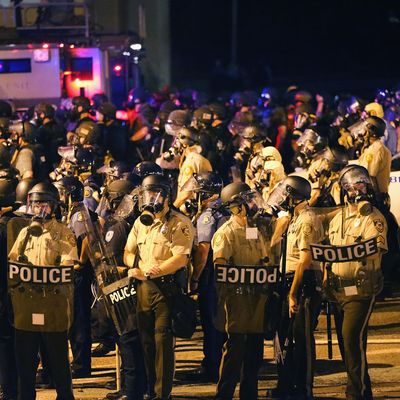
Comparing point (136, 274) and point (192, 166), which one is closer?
point (136, 274)

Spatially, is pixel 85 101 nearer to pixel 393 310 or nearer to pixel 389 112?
pixel 389 112

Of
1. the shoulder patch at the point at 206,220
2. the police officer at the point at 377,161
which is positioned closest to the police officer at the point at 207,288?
the shoulder patch at the point at 206,220

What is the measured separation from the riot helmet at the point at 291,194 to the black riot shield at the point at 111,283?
1.39 meters

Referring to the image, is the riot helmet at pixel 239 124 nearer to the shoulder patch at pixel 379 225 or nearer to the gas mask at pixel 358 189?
the gas mask at pixel 358 189

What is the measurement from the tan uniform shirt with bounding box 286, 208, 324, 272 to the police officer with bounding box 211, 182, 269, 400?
37cm

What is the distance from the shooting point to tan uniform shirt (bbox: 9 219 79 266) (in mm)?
10477

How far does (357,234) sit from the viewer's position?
10500 mm

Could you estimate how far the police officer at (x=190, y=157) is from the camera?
15195 millimetres

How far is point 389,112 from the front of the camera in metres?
21.0

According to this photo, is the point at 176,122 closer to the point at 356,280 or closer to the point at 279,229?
the point at 279,229

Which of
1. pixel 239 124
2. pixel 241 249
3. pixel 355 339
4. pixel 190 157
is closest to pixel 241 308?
pixel 241 249

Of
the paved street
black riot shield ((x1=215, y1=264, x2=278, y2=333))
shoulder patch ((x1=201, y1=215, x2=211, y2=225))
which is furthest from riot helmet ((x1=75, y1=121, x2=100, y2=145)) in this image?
black riot shield ((x1=215, y1=264, x2=278, y2=333))

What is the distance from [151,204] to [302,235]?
120cm

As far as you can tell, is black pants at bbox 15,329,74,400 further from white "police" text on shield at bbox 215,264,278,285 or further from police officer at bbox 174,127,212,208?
police officer at bbox 174,127,212,208
